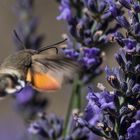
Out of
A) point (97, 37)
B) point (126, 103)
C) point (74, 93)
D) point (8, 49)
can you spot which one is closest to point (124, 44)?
point (126, 103)

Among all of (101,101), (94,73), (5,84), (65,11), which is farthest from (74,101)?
(101,101)

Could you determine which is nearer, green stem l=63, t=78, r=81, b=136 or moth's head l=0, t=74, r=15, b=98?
moth's head l=0, t=74, r=15, b=98

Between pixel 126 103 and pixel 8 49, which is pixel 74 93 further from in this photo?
pixel 8 49

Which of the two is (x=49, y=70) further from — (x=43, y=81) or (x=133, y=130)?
(x=133, y=130)

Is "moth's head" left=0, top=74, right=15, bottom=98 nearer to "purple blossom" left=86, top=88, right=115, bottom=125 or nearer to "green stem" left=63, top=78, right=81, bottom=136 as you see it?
"purple blossom" left=86, top=88, right=115, bottom=125

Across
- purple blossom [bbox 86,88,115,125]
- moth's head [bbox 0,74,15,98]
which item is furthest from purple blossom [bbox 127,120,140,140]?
moth's head [bbox 0,74,15,98]

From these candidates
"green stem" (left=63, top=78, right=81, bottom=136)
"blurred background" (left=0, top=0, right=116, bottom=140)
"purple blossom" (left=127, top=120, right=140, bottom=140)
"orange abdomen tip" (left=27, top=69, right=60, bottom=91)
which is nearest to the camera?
"purple blossom" (left=127, top=120, right=140, bottom=140)

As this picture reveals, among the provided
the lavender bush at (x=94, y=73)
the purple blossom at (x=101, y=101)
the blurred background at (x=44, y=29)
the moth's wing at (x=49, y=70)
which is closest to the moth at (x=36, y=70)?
the moth's wing at (x=49, y=70)
